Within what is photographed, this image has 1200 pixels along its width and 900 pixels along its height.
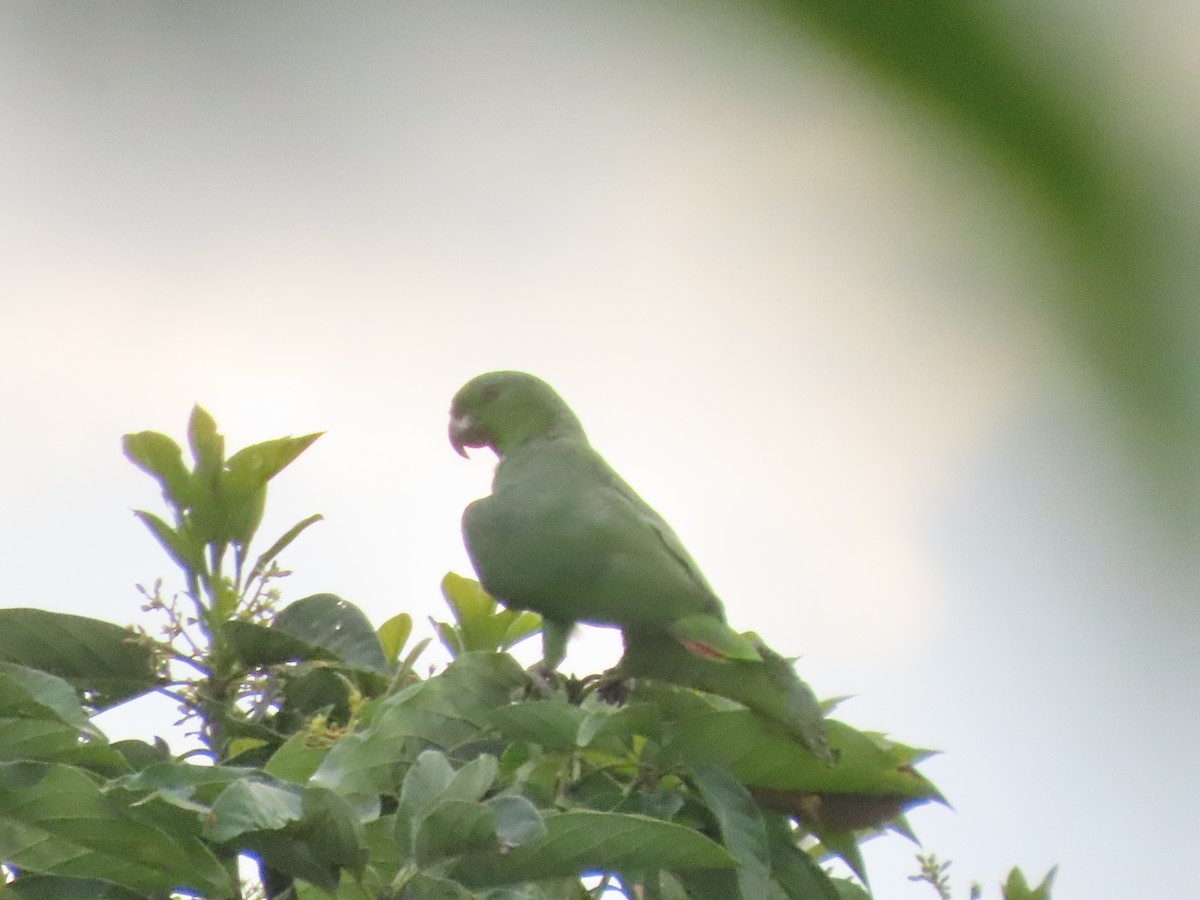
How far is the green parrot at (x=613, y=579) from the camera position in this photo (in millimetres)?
2057

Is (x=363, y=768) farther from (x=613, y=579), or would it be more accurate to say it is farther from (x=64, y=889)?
(x=613, y=579)

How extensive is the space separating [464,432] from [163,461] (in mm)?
984

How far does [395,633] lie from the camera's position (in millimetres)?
2545

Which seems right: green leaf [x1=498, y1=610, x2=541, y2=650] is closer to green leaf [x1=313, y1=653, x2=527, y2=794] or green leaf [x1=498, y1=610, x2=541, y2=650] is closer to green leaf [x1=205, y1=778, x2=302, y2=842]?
green leaf [x1=313, y1=653, x2=527, y2=794]

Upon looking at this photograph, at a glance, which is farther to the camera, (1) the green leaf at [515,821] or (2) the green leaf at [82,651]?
(2) the green leaf at [82,651]

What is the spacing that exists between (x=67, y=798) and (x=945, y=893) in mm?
1287

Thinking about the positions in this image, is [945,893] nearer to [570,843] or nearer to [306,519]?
[570,843]

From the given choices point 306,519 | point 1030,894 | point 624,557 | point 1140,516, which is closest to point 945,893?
point 1030,894

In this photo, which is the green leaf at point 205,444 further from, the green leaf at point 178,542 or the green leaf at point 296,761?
the green leaf at point 296,761

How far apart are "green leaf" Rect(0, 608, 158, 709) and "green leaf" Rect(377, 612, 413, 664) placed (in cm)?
47

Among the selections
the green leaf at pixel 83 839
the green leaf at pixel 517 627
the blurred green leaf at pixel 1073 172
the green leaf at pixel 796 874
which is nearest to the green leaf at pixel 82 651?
the green leaf at pixel 83 839

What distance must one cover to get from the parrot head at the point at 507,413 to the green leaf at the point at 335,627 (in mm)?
791

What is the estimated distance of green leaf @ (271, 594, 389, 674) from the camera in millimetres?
2254

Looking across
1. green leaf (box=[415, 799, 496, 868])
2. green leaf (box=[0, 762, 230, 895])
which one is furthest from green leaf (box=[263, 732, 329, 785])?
green leaf (box=[415, 799, 496, 868])
